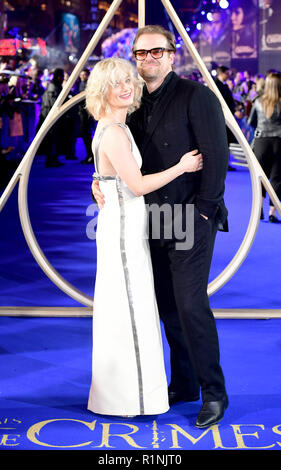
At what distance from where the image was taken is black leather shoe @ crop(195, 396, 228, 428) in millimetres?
3074

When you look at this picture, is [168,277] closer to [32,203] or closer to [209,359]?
[209,359]

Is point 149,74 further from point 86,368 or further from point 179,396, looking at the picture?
point 86,368

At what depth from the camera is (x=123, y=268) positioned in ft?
10.2

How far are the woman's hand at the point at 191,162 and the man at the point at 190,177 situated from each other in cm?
2

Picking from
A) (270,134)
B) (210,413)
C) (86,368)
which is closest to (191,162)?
(210,413)

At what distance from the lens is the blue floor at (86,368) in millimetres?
2975

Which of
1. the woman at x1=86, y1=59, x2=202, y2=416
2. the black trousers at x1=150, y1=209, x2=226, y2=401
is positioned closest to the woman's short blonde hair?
the woman at x1=86, y1=59, x2=202, y2=416

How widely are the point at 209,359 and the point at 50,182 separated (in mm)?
7754

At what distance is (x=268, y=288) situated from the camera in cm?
531

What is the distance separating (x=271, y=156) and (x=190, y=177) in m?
5.21

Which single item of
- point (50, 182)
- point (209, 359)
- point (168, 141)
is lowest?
point (50, 182)

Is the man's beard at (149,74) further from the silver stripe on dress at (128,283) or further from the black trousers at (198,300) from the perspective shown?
the black trousers at (198,300)

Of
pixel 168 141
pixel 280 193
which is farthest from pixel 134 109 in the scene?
pixel 280 193

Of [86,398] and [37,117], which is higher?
[37,117]
